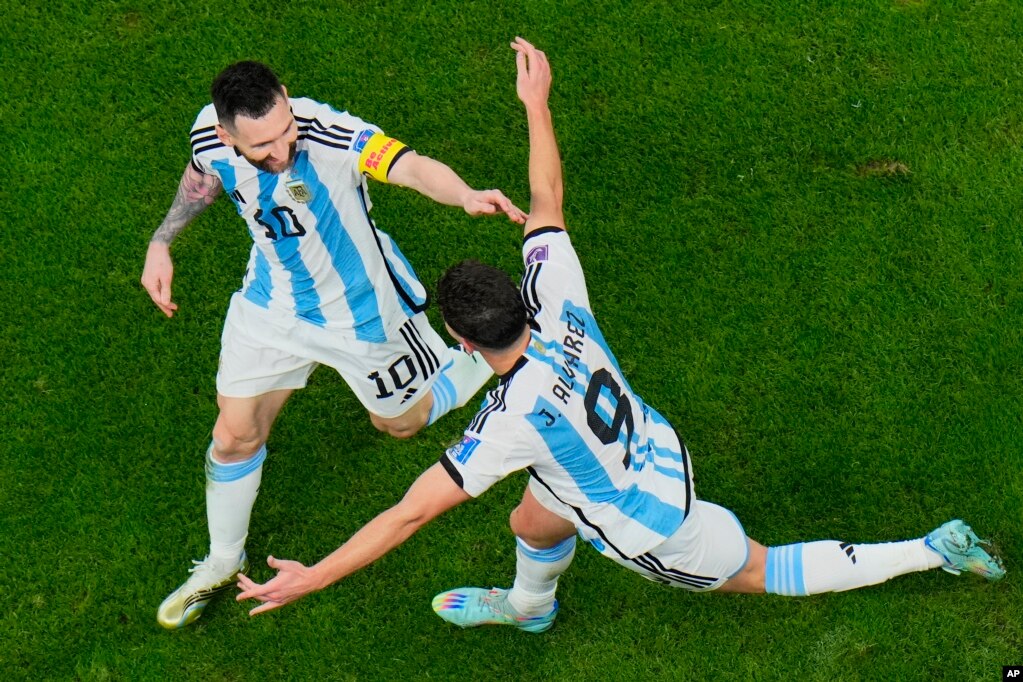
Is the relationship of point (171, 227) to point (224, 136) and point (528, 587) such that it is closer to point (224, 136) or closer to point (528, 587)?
point (224, 136)

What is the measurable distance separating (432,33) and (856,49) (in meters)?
2.61

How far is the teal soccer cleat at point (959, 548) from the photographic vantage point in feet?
18.6

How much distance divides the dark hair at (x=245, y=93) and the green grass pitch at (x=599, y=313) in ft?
7.05

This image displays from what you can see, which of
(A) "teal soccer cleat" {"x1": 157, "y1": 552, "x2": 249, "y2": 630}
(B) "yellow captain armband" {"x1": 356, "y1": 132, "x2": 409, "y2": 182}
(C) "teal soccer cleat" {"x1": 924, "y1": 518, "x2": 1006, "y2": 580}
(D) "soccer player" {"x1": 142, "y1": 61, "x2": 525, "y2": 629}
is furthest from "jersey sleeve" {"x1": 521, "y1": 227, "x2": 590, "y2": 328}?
(A) "teal soccer cleat" {"x1": 157, "y1": 552, "x2": 249, "y2": 630}

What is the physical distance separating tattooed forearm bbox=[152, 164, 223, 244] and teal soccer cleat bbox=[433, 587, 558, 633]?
86.6 inches

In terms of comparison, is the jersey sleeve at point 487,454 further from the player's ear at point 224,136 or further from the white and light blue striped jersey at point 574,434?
the player's ear at point 224,136

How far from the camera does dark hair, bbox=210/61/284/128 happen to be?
485 centimetres

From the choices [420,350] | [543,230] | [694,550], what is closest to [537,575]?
[694,550]

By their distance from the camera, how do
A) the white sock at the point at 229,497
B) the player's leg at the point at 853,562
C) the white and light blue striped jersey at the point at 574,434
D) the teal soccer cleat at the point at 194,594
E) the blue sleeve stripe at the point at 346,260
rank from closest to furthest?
the white and light blue striped jersey at the point at 574,434 → the blue sleeve stripe at the point at 346,260 → the player's leg at the point at 853,562 → the white sock at the point at 229,497 → the teal soccer cleat at the point at 194,594

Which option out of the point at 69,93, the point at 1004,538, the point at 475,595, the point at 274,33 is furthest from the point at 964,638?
the point at 69,93

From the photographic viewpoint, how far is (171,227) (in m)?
5.59

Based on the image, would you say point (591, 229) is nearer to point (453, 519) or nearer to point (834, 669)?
point (453, 519)

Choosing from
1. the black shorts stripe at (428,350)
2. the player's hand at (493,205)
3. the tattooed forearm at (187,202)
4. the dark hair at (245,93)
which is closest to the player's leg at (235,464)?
the black shorts stripe at (428,350)

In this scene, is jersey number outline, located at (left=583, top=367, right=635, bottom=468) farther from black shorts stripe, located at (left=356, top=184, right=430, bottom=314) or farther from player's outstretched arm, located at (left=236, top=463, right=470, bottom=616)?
black shorts stripe, located at (left=356, top=184, right=430, bottom=314)
